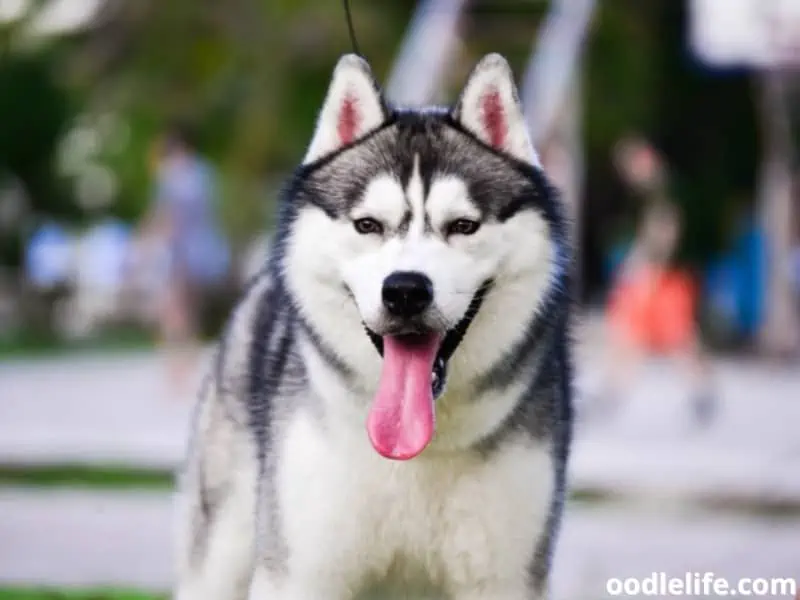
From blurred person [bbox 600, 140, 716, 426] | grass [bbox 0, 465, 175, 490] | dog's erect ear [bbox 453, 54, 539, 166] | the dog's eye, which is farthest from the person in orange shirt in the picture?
the dog's eye

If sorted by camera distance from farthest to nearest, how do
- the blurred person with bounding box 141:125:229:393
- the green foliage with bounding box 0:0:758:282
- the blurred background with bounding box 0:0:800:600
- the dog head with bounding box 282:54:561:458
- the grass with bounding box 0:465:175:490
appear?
the green foliage with bounding box 0:0:758:282 < the blurred person with bounding box 141:125:229:393 < the grass with bounding box 0:465:175:490 < the blurred background with bounding box 0:0:800:600 < the dog head with bounding box 282:54:561:458

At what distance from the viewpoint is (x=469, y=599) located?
162 inches

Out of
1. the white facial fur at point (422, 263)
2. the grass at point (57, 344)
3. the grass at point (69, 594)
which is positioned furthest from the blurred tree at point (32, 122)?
the white facial fur at point (422, 263)

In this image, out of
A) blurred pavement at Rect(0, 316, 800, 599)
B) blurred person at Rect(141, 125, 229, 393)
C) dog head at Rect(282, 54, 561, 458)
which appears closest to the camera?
dog head at Rect(282, 54, 561, 458)

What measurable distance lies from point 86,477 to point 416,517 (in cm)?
577

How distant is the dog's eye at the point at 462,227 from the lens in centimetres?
400

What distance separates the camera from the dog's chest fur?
13.4 feet

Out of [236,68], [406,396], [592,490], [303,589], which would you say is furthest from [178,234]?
[236,68]

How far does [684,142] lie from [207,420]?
26524 millimetres

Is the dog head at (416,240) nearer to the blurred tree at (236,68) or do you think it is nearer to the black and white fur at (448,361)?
the black and white fur at (448,361)

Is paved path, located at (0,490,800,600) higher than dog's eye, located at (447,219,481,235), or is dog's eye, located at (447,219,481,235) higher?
dog's eye, located at (447,219,481,235)

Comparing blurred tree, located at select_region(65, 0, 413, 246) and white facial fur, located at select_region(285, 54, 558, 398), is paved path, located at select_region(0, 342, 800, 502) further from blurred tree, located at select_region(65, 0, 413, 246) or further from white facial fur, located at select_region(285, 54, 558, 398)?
blurred tree, located at select_region(65, 0, 413, 246)

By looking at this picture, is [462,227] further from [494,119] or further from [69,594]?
[69,594]

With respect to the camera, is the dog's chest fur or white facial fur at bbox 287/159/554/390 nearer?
white facial fur at bbox 287/159/554/390
